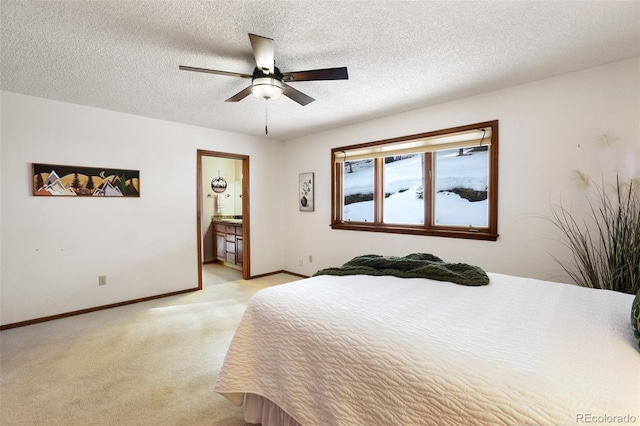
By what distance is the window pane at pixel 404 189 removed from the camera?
11.8 feet

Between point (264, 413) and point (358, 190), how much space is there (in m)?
3.22

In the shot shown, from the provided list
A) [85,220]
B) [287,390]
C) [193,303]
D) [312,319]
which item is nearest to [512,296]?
[312,319]

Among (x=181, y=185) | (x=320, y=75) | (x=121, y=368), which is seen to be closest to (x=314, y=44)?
(x=320, y=75)

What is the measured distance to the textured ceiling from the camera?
1672 mm

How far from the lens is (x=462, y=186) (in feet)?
10.6

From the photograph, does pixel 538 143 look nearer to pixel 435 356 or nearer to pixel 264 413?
pixel 435 356

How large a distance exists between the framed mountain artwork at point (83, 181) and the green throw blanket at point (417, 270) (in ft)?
9.86

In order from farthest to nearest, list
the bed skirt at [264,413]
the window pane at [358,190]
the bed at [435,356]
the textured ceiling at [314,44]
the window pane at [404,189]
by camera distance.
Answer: the window pane at [358,190] → the window pane at [404,189] → the textured ceiling at [314,44] → the bed skirt at [264,413] → the bed at [435,356]

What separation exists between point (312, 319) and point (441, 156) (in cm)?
278

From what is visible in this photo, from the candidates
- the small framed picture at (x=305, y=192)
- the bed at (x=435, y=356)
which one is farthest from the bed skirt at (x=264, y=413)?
the small framed picture at (x=305, y=192)

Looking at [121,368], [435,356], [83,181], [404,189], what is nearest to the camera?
[435,356]

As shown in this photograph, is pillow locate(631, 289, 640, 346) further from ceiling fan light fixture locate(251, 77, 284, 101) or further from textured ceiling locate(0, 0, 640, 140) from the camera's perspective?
ceiling fan light fixture locate(251, 77, 284, 101)

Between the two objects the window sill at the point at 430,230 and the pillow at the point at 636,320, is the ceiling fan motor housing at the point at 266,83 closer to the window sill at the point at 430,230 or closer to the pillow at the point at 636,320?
the pillow at the point at 636,320

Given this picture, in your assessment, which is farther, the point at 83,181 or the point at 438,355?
the point at 83,181
